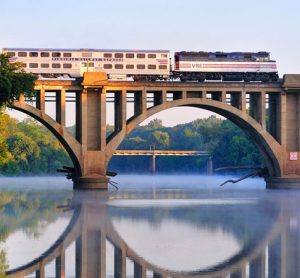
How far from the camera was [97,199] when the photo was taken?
58.3 m

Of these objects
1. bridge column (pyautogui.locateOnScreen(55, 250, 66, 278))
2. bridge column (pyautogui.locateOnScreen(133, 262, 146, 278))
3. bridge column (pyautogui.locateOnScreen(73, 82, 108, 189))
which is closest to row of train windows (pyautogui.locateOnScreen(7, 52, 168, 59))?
bridge column (pyautogui.locateOnScreen(73, 82, 108, 189))

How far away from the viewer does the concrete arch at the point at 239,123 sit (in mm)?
71062

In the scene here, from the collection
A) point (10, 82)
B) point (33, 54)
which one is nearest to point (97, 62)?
point (33, 54)

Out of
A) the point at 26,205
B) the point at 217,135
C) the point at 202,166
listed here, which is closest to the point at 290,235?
the point at 26,205

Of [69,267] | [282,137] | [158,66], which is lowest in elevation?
[69,267]

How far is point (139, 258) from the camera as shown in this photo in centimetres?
2505

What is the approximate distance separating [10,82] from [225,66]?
2593cm

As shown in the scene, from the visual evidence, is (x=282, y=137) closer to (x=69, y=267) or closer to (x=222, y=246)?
(x=222, y=246)

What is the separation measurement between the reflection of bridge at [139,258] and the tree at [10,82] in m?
16.1

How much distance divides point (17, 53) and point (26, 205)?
19.2 metres

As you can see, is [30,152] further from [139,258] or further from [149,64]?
[139,258]

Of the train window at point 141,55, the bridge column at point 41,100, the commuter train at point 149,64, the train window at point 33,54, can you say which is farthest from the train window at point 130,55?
the bridge column at point 41,100

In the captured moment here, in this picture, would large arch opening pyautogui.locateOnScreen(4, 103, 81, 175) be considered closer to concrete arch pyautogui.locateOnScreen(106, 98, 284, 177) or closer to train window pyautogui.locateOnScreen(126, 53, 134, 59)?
concrete arch pyautogui.locateOnScreen(106, 98, 284, 177)

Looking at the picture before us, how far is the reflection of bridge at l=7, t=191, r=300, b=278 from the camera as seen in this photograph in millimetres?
22281
